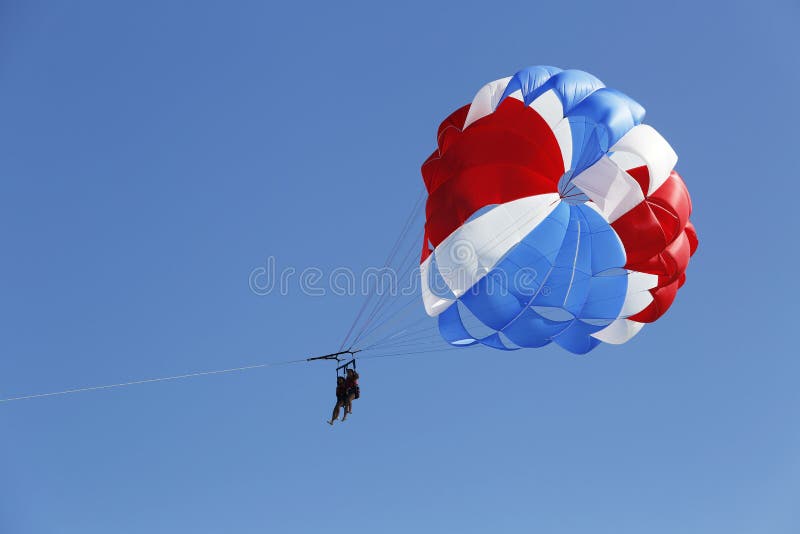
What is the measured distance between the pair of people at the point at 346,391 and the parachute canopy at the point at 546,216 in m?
1.61

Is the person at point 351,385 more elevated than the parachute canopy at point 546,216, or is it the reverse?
the parachute canopy at point 546,216

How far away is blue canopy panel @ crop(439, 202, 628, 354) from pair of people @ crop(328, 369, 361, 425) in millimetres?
1590

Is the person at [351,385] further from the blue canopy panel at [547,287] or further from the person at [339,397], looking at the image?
the blue canopy panel at [547,287]

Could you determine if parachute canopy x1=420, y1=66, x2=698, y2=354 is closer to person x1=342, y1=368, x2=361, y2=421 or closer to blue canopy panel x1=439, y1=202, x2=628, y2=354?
blue canopy panel x1=439, y1=202, x2=628, y2=354

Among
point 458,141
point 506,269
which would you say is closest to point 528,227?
point 506,269

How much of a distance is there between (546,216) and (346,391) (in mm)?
4160

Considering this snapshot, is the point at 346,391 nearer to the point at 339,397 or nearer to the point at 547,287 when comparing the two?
the point at 339,397

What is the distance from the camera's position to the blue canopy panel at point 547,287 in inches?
599

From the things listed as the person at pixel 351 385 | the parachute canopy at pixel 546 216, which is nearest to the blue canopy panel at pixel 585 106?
the parachute canopy at pixel 546 216

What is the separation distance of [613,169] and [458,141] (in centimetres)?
254

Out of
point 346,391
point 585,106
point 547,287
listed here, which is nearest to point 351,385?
point 346,391

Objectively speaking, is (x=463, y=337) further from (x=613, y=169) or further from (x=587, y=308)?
(x=613, y=169)

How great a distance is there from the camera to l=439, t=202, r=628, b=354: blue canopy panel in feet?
50.0

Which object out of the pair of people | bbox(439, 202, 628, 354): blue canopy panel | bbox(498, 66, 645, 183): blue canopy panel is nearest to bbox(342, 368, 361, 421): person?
the pair of people
